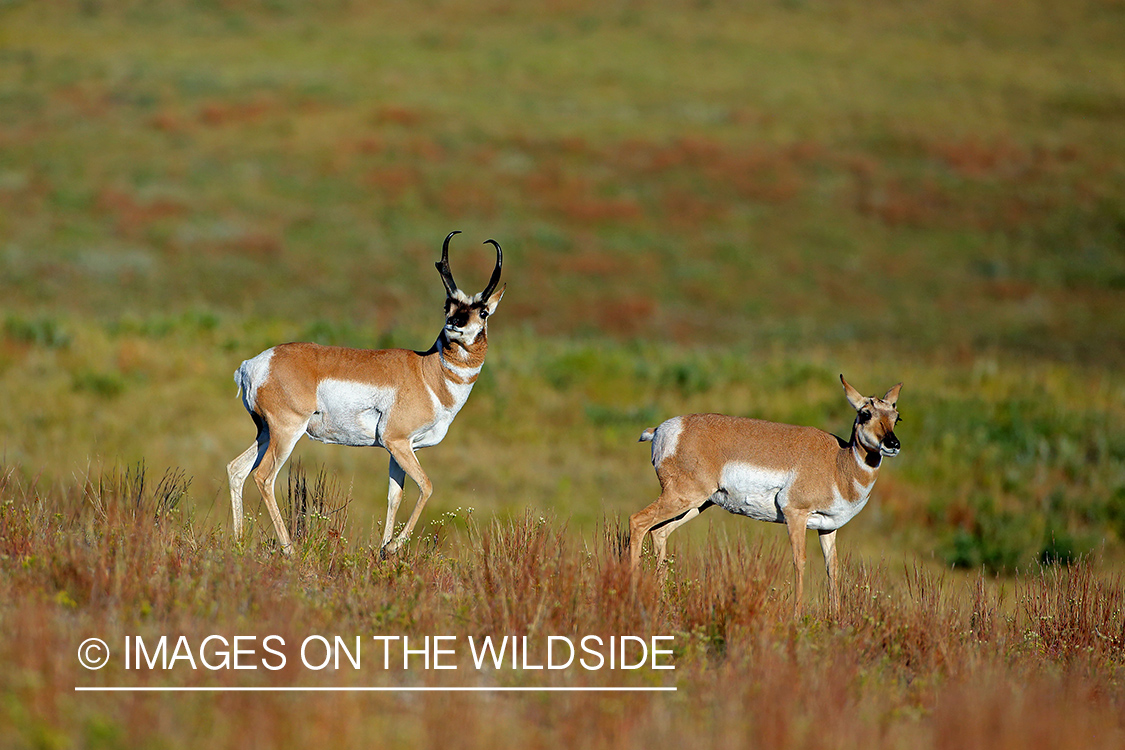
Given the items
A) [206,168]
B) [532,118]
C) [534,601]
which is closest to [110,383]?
[534,601]

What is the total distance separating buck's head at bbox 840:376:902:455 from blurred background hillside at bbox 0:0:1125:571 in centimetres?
155

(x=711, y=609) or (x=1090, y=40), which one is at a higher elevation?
(x=1090, y=40)

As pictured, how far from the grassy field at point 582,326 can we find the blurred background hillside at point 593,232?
5.8 inches

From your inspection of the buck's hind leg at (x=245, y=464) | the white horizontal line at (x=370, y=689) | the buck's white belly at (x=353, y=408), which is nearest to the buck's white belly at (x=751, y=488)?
the white horizontal line at (x=370, y=689)

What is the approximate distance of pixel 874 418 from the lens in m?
7.00

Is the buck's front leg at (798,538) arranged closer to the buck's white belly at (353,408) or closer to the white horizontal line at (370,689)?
the white horizontal line at (370,689)

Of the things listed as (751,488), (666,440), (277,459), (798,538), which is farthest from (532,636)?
(277,459)

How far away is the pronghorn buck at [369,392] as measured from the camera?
23.2 ft

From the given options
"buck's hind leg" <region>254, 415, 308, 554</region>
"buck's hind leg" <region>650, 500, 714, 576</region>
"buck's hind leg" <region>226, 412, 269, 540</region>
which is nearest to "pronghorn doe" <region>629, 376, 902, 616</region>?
"buck's hind leg" <region>650, 500, 714, 576</region>

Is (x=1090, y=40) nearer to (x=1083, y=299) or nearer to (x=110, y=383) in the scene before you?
(x=1083, y=299)

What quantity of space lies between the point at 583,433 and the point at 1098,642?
36.5 ft

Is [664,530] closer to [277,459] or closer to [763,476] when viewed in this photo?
[763,476]

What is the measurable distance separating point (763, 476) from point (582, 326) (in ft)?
75.8

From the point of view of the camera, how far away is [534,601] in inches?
256
